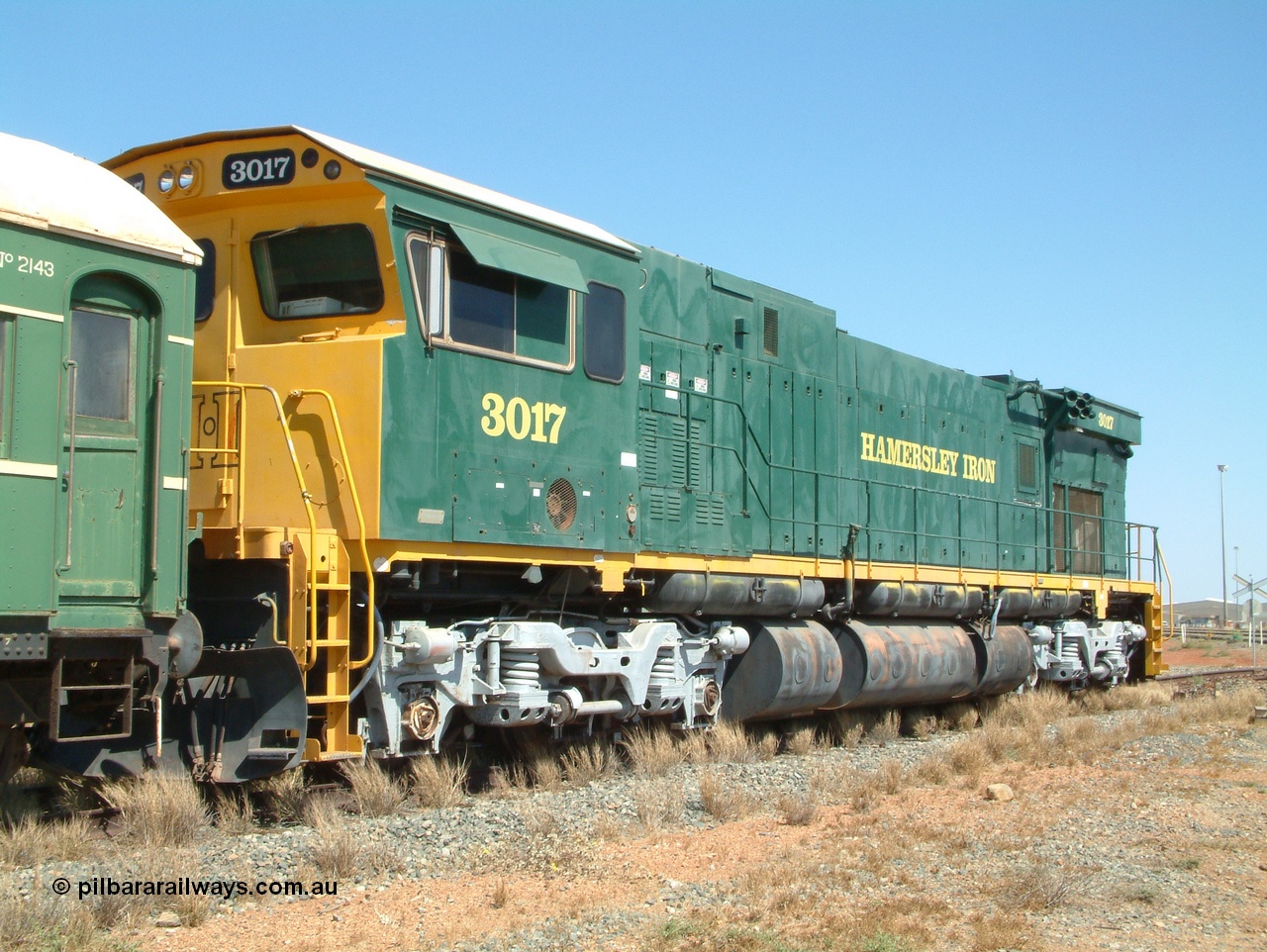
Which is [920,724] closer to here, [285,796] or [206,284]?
[285,796]

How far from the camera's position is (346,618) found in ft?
26.8

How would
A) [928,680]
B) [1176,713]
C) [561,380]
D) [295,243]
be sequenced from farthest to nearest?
[1176,713], [928,680], [561,380], [295,243]

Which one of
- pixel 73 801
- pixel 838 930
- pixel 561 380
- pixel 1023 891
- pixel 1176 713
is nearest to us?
pixel 838 930

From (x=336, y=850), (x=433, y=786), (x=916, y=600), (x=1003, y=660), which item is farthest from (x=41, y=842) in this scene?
(x=1003, y=660)

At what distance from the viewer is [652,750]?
A: 10.6m

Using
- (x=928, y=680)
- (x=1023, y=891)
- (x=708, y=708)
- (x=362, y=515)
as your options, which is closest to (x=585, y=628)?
(x=708, y=708)

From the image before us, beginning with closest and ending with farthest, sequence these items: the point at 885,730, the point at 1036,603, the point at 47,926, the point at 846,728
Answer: the point at 47,926, the point at 846,728, the point at 885,730, the point at 1036,603

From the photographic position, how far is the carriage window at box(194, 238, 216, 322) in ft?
29.6

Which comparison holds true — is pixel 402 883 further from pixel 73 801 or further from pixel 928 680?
pixel 928 680

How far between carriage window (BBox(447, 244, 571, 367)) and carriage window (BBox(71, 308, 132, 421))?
2.33 metres

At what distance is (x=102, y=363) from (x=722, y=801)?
492cm

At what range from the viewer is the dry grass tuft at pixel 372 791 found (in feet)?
27.4

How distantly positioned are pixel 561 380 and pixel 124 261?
11.5 feet

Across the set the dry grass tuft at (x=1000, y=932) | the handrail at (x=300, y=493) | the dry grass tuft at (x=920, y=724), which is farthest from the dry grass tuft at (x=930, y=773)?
the handrail at (x=300, y=493)
